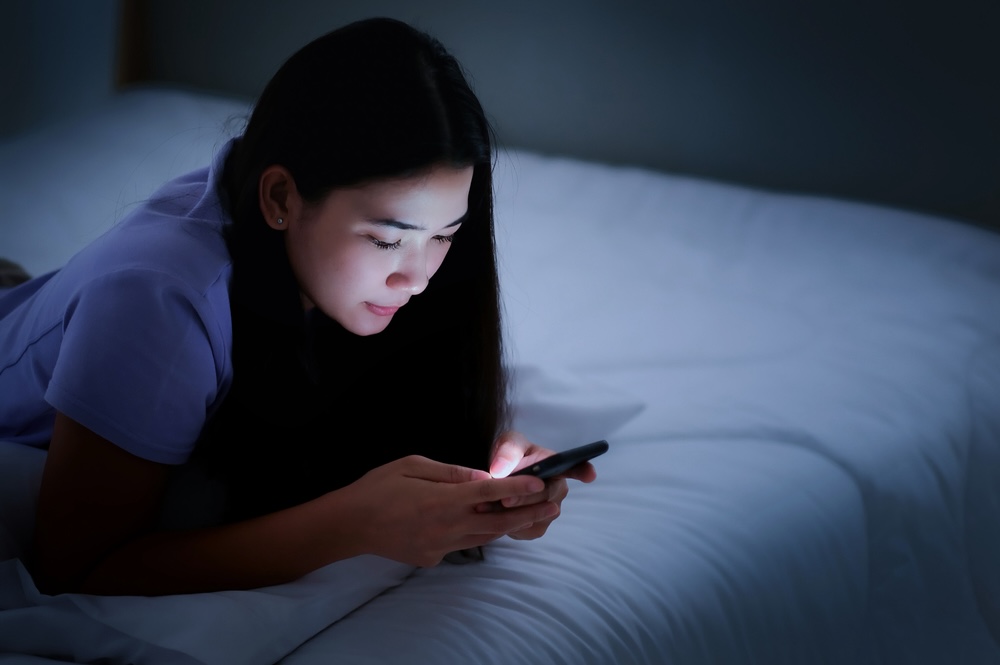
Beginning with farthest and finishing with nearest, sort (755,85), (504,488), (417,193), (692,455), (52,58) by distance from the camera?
(52,58) → (755,85) → (692,455) → (417,193) → (504,488)

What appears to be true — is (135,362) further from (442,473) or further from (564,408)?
(564,408)

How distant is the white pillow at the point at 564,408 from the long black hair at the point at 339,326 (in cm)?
7

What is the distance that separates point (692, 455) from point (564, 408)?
5.9 inches

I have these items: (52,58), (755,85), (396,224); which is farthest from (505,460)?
(52,58)

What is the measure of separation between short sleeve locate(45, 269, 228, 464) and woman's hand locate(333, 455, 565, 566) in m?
0.15

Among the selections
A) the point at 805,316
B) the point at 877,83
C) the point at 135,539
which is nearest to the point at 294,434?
the point at 135,539

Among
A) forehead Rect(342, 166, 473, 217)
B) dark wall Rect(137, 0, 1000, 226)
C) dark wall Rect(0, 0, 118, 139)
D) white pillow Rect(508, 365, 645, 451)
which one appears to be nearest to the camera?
forehead Rect(342, 166, 473, 217)

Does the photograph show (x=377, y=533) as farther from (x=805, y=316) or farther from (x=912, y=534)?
(x=805, y=316)

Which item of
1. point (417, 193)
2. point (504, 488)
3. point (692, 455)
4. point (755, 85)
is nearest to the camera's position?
point (504, 488)

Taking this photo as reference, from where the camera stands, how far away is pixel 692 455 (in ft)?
3.57

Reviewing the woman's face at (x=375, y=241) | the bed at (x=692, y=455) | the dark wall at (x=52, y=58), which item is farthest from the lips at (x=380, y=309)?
the dark wall at (x=52, y=58)

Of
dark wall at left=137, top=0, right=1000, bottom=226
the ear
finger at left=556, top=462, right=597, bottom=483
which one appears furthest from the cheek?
dark wall at left=137, top=0, right=1000, bottom=226

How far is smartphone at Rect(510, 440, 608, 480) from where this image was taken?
0.77 metres

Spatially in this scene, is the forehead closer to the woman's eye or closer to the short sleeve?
the woman's eye
